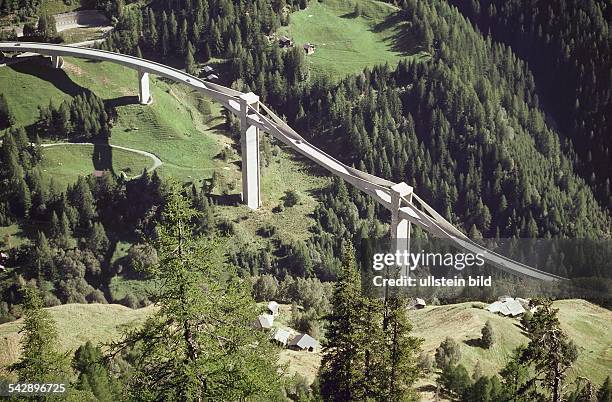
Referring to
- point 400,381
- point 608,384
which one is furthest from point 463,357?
point 400,381

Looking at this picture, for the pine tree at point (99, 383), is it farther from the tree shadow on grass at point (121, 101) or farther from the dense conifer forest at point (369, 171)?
the tree shadow on grass at point (121, 101)

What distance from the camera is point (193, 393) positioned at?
22922 millimetres

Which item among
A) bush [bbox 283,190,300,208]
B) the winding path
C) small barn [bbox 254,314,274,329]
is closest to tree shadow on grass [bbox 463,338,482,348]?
small barn [bbox 254,314,274,329]

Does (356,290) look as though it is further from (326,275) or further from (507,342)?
(326,275)

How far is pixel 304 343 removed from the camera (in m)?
68.5

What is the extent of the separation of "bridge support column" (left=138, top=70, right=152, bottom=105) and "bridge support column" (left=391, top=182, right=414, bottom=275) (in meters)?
51.5

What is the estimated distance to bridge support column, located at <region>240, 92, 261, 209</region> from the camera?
347 feet

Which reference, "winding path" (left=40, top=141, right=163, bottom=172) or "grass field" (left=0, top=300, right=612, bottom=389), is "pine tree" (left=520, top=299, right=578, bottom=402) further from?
"winding path" (left=40, top=141, right=163, bottom=172)

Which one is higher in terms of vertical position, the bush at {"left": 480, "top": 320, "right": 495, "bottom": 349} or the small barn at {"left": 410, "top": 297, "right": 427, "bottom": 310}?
the bush at {"left": 480, "top": 320, "right": 495, "bottom": 349}

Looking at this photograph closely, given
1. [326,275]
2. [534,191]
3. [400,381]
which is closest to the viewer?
[400,381]

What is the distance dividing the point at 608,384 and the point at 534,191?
239 ft

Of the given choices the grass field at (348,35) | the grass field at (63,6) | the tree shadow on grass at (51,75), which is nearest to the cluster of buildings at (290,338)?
the tree shadow on grass at (51,75)

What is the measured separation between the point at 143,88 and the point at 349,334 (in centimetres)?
8962

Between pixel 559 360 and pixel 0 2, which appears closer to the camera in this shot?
pixel 559 360
